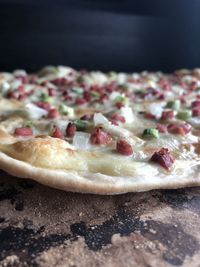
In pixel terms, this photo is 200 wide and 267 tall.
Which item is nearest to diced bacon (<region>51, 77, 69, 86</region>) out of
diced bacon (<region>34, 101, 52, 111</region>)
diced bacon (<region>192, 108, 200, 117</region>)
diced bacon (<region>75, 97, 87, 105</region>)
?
diced bacon (<region>75, 97, 87, 105</region>)

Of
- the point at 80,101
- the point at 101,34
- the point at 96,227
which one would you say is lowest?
the point at 101,34

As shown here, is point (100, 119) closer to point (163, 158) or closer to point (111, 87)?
point (163, 158)

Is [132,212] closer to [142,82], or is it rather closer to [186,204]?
[186,204]

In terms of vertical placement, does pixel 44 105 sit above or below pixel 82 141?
below

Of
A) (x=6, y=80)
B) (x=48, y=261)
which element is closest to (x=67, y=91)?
(x=6, y=80)

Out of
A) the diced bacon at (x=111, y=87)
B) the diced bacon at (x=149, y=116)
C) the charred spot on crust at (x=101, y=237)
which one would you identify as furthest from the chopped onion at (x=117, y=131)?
the diced bacon at (x=111, y=87)

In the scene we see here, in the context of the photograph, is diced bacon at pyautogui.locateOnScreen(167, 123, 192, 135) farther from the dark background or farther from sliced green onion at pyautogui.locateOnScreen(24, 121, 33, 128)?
the dark background

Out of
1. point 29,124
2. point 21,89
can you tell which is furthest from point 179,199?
point 21,89
